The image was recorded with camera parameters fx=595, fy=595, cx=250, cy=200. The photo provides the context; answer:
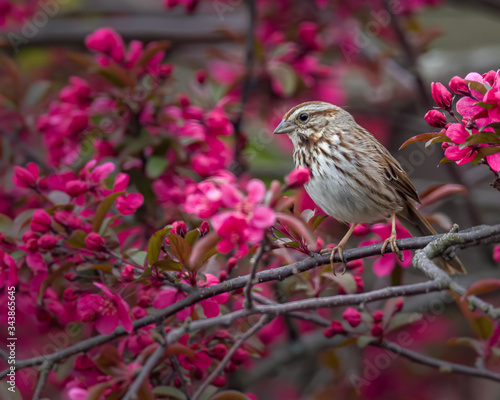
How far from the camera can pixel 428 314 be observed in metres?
4.20

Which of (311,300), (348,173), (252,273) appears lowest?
(348,173)

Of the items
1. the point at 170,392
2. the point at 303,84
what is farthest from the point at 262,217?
the point at 303,84

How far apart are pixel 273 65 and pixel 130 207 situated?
1529 millimetres

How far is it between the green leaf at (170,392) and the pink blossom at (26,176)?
3.28 feet

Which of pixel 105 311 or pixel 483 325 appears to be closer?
pixel 105 311

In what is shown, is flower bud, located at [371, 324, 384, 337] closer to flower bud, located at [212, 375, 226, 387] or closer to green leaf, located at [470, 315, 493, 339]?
green leaf, located at [470, 315, 493, 339]

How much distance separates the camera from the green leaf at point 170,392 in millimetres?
2125

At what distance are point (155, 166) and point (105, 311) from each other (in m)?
0.93

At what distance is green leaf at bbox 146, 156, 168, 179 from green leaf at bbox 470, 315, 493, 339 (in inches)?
61.3

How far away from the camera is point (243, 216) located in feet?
5.36

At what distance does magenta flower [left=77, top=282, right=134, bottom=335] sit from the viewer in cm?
208

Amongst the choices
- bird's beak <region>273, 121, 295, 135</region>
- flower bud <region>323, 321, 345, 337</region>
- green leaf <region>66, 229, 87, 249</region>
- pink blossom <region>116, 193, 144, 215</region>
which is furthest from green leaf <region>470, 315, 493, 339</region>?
green leaf <region>66, 229, 87, 249</region>

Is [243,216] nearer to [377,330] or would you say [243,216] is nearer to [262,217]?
[262,217]

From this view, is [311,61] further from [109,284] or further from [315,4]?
[109,284]
